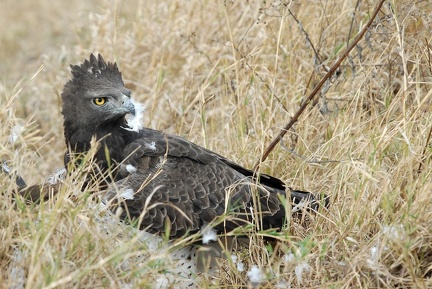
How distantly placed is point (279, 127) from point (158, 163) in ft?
3.38

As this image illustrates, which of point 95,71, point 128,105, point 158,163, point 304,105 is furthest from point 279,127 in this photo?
point 95,71

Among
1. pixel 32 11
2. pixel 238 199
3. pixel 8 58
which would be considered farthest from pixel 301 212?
pixel 32 11

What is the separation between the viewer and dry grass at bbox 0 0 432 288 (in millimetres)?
3812

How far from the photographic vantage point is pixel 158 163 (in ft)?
15.5

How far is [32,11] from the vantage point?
10578mm

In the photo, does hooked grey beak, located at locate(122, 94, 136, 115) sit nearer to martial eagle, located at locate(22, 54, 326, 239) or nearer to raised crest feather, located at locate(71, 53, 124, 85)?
martial eagle, located at locate(22, 54, 326, 239)

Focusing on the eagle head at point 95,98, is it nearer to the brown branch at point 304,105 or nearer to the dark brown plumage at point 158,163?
the dark brown plumage at point 158,163

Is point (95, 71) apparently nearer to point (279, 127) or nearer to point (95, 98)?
point (95, 98)

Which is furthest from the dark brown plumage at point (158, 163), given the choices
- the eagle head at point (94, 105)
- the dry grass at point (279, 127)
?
the dry grass at point (279, 127)

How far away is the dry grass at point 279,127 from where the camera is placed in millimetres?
3812

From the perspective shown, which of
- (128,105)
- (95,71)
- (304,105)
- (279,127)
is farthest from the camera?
A: (279,127)

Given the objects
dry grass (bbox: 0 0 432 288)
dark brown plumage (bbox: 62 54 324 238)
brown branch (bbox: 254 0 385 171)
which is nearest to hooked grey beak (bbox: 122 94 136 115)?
dark brown plumage (bbox: 62 54 324 238)

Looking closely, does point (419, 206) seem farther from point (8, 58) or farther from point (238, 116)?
point (8, 58)

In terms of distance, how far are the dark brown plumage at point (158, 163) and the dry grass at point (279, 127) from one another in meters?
0.22
